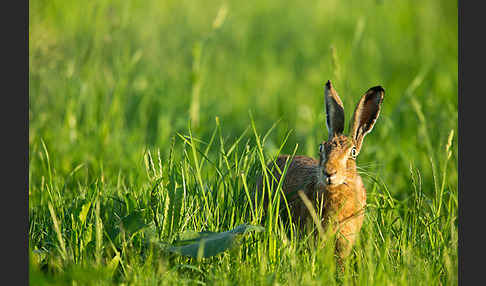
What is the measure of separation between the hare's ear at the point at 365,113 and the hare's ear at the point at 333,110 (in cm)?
7

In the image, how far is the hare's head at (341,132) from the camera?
3404mm

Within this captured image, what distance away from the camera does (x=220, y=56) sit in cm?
770

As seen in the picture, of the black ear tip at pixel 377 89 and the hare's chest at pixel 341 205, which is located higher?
the black ear tip at pixel 377 89

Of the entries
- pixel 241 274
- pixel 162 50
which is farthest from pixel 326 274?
pixel 162 50

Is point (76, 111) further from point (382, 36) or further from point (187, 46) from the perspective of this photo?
point (382, 36)

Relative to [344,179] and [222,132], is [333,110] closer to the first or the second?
[344,179]

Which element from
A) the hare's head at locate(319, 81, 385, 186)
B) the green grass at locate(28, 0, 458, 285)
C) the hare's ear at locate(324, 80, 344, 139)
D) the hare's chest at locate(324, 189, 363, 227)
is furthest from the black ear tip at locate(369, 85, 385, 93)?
the hare's chest at locate(324, 189, 363, 227)

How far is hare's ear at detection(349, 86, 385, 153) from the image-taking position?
11.6 ft

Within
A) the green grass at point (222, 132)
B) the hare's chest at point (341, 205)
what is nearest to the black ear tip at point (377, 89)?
the green grass at point (222, 132)

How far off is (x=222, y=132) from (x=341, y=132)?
261 cm

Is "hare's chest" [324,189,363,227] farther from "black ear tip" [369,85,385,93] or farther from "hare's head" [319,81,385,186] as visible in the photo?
"black ear tip" [369,85,385,93]

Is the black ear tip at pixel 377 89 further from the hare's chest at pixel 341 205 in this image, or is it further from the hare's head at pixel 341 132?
the hare's chest at pixel 341 205

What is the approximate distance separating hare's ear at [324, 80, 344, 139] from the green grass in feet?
0.77

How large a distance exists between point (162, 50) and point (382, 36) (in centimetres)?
304
